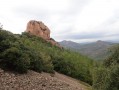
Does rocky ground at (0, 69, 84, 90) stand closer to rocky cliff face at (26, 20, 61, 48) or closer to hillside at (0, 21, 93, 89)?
Answer: hillside at (0, 21, 93, 89)

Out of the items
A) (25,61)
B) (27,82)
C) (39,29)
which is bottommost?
(27,82)

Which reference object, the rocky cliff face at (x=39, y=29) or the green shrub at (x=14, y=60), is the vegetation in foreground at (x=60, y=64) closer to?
the green shrub at (x=14, y=60)

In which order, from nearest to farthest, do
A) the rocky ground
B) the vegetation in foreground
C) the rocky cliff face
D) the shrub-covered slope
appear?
the vegetation in foreground < the rocky ground < the shrub-covered slope < the rocky cliff face

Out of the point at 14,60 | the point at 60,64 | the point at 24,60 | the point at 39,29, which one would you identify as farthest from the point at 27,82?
the point at 39,29

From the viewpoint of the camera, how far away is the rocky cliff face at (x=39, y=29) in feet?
308

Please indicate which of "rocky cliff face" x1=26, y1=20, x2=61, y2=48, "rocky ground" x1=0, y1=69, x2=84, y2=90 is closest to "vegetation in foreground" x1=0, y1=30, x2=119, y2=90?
"rocky ground" x1=0, y1=69, x2=84, y2=90

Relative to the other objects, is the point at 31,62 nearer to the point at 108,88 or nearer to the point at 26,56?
the point at 26,56

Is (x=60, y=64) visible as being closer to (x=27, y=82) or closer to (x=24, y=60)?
(x=24, y=60)

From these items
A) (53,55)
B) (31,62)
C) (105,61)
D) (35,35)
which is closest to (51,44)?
(35,35)

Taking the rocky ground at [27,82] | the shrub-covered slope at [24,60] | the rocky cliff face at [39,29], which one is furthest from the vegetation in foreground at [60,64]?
the rocky cliff face at [39,29]

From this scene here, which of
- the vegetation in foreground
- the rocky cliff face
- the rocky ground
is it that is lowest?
the rocky ground

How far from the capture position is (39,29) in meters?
94.1

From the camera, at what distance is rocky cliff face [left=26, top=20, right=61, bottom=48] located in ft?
308

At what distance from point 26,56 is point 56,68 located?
19.1m
